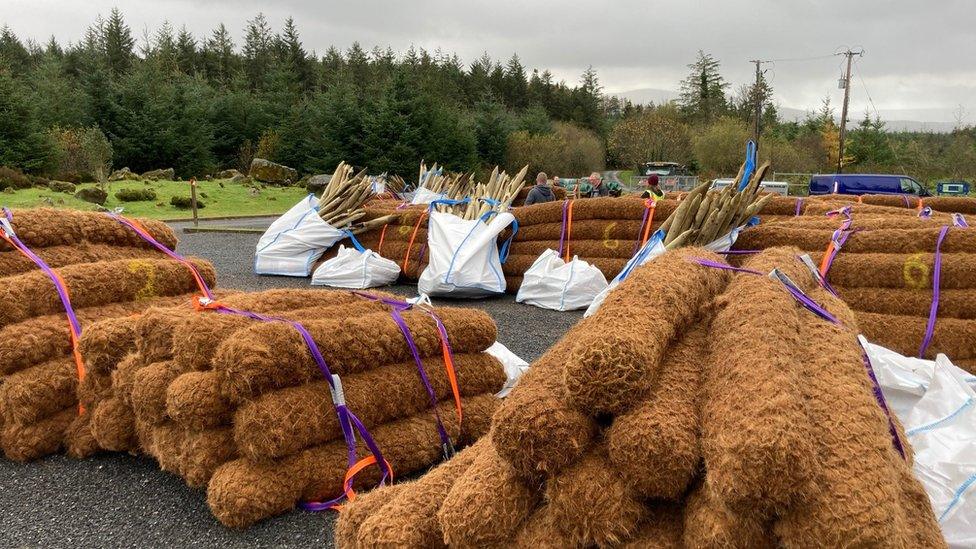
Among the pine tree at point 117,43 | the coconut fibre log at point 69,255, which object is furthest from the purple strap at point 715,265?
the pine tree at point 117,43

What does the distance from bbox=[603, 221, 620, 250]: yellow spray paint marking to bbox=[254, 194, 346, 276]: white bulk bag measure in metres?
4.20

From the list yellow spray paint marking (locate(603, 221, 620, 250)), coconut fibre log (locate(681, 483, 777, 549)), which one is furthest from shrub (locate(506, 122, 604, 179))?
coconut fibre log (locate(681, 483, 777, 549))

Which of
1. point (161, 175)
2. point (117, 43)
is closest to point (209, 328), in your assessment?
point (161, 175)

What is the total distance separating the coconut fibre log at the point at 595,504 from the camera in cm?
178

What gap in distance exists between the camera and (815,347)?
2.45 meters

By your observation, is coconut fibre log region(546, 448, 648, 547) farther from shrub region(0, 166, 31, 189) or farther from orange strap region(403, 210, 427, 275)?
shrub region(0, 166, 31, 189)

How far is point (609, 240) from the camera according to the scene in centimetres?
866

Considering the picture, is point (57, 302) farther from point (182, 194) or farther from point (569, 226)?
point (182, 194)

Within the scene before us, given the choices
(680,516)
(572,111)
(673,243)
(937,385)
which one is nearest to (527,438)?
(680,516)

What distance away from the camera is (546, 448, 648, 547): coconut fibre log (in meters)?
1.78

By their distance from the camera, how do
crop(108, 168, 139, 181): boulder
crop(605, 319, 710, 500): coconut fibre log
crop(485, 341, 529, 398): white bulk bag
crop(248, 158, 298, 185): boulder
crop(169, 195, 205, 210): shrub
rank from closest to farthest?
crop(605, 319, 710, 500): coconut fibre log
crop(485, 341, 529, 398): white bulk bag
crop(169, 195, 205, 210): shrub
crop(108, 168, 139, 181): boulder
crop(248, 158, 298, 185): boulder

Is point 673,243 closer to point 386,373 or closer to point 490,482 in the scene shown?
point 386,373

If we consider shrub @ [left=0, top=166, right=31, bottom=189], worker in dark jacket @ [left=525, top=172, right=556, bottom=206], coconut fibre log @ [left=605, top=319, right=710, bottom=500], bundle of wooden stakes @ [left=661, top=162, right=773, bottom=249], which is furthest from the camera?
shrub @ [left=0, top=166, right=31, bottom=189]

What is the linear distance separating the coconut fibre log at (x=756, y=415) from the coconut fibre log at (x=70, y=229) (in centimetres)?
462
